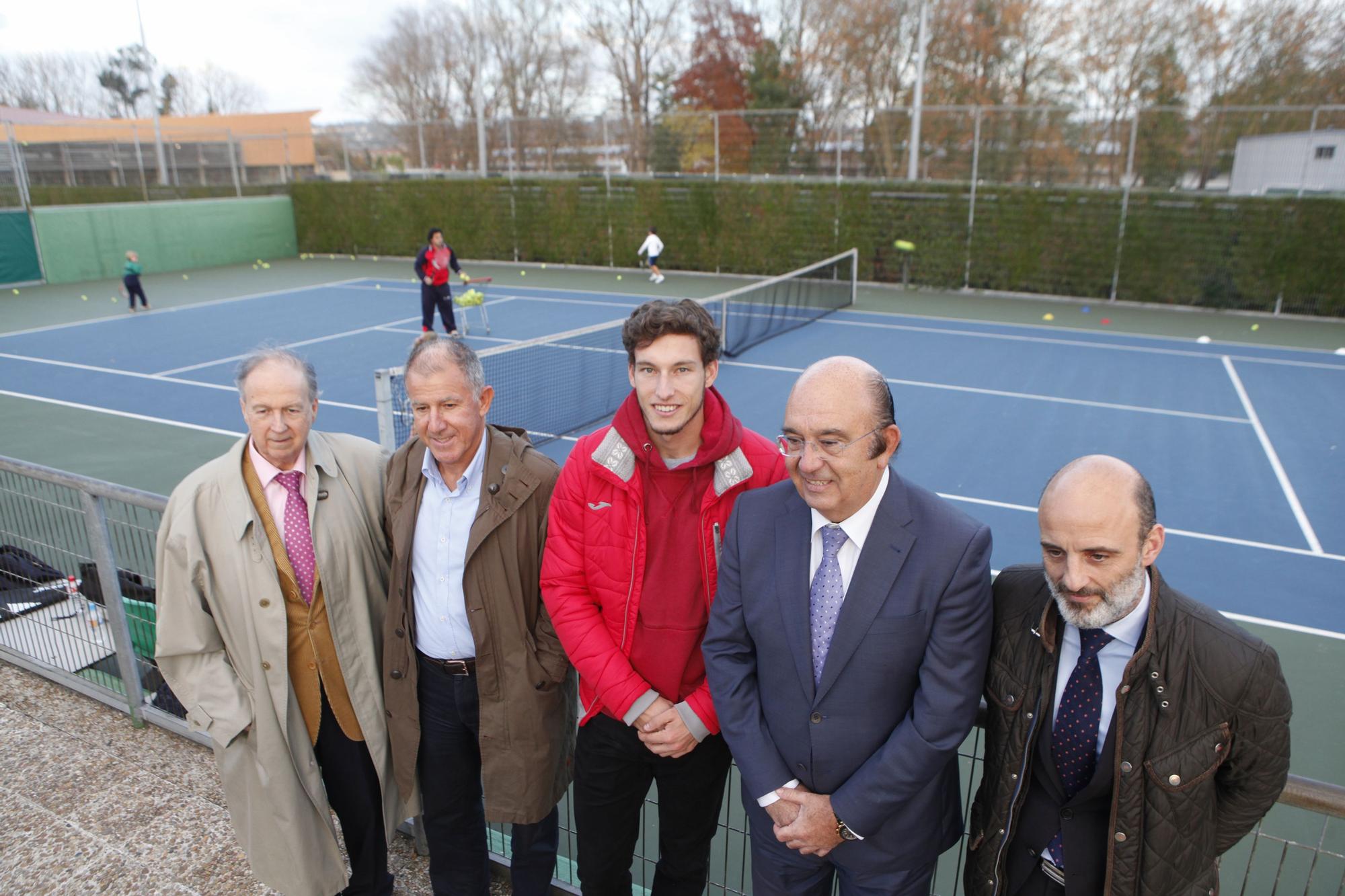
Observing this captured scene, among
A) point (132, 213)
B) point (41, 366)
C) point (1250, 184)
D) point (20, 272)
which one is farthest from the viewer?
point (132, 213)

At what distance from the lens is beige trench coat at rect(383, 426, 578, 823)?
9.14 feet

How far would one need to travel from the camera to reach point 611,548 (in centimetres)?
261

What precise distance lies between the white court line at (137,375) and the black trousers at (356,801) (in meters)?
9.11

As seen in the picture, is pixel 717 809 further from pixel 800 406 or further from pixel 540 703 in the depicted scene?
pixel 800 406

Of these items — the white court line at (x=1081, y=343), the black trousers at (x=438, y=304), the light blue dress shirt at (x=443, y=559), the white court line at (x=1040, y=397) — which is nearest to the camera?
the light blue dress shirt at (x=443, y=559)

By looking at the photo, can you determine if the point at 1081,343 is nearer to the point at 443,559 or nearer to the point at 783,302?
the point at 783,302

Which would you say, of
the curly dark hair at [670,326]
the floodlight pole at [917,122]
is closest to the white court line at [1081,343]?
the floodlight pole at [917,122]

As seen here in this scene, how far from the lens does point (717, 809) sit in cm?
283

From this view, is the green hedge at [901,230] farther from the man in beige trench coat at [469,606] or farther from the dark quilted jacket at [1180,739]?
the man in beige trench coat at [469,606]

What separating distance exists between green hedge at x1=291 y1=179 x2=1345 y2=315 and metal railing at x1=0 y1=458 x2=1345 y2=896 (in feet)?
54.8

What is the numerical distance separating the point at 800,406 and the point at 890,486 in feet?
1.02

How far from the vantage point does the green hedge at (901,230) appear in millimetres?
17734

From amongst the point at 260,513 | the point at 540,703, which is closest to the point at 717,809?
the point at 540,703

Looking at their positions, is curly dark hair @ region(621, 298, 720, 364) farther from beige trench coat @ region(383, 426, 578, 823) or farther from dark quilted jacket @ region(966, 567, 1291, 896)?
dark quilted jacket @ region(966, 567, 1291, 896)
